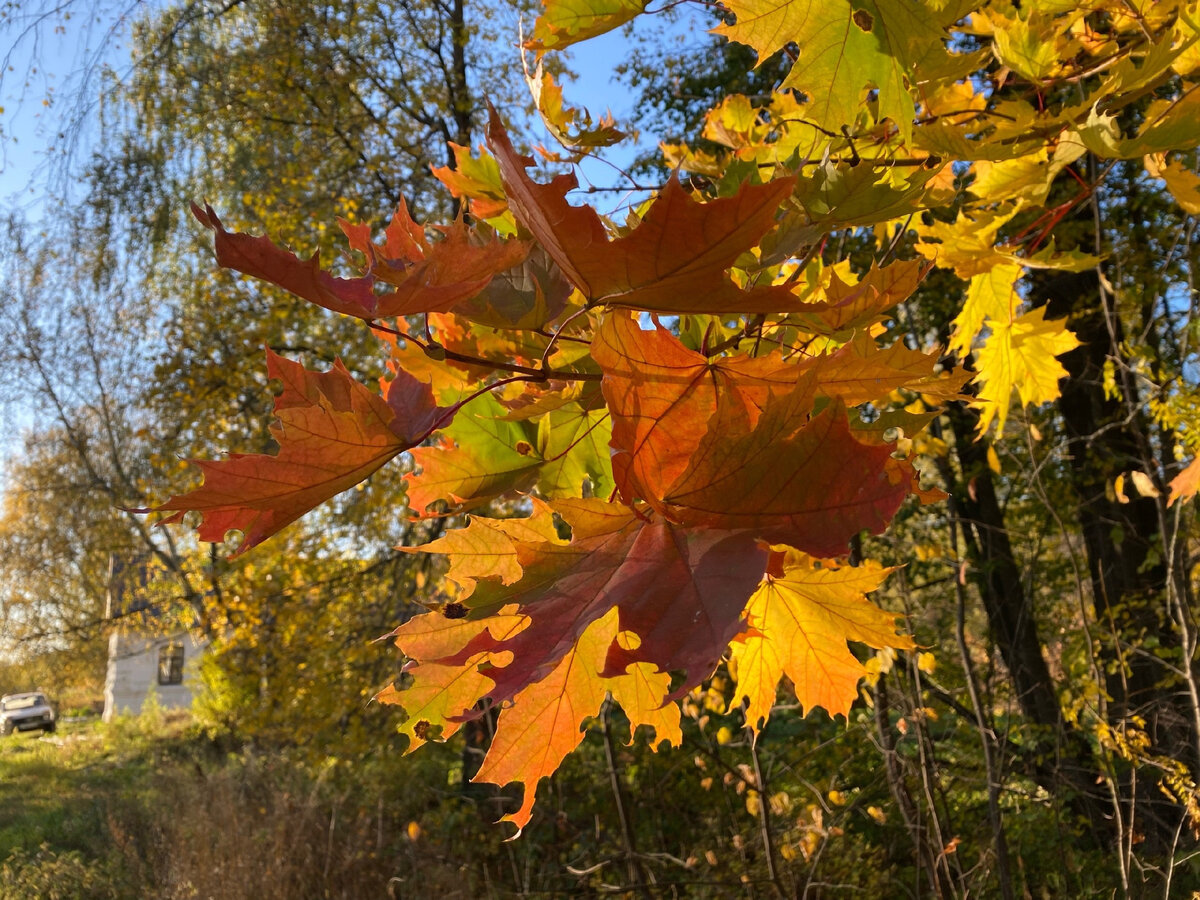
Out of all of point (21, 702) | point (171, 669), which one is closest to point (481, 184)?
point (21, 702)

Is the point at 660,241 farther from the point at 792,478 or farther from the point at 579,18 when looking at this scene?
the point at 579,18

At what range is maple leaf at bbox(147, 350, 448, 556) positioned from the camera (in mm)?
346

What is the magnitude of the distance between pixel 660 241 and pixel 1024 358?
0.87 meters

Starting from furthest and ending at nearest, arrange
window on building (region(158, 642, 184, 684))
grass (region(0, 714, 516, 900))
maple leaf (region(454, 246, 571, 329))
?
window on building (region(158, 642, 184, 684)) → grass (region(0, 714, 516, 900)) → maple leaf (region(454, 246, 571, 329))

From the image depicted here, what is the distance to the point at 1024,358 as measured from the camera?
1024mm

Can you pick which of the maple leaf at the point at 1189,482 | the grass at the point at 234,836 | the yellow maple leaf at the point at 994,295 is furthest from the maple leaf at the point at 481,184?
the grass at the point at 234,836

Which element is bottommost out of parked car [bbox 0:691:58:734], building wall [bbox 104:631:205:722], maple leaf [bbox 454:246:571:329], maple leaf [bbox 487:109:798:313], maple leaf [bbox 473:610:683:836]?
maple leaf [bbox 473:610:683:836]

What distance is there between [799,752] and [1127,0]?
300 cm

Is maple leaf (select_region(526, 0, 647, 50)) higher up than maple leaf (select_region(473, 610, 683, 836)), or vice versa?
maple leaf (select_region(526, 0, 647, 50))

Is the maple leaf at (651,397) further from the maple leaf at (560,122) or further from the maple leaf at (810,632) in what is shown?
the maple leaf at (560,122)

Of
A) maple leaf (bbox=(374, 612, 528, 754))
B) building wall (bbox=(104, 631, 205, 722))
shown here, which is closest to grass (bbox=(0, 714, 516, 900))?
maple leaf (bbox=(374, 612, 528, 754))

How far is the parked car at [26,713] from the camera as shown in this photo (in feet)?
42.9

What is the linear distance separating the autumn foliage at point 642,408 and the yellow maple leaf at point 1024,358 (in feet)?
1.04

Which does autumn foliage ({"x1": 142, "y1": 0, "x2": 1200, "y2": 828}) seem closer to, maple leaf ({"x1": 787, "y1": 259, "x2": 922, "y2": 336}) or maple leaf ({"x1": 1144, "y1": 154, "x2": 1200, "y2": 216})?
maple leaf ({"x1": 787, "y1": 259, "x2": 922, "y2": 336})
